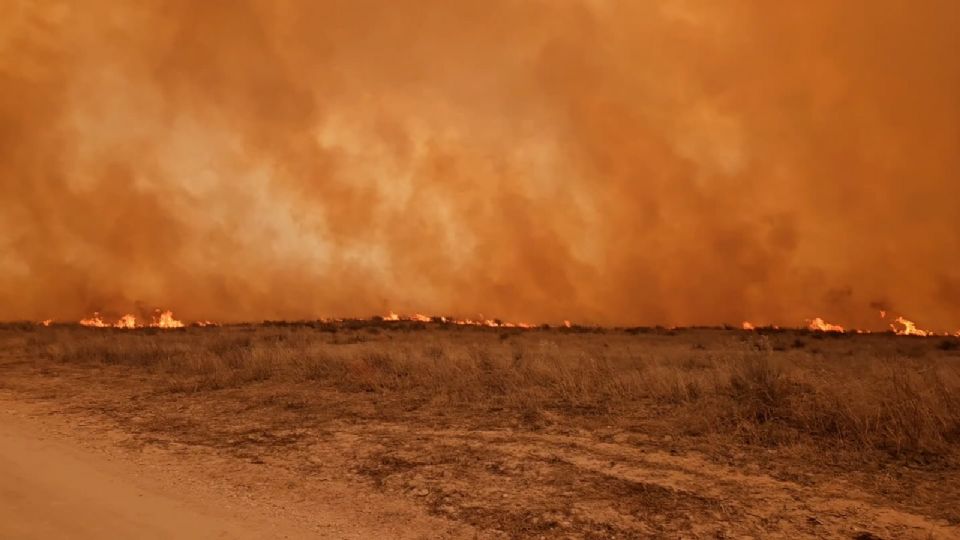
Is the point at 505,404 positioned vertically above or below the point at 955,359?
below

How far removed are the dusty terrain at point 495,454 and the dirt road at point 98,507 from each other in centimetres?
3

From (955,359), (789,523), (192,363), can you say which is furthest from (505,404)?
(955,359)

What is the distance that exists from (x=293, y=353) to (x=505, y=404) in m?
8.17

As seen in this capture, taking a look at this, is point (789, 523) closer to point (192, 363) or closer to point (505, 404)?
point (505, 404)

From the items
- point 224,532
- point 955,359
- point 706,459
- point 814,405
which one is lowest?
point 224,532

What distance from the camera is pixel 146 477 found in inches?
292

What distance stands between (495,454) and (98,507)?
15.6ft

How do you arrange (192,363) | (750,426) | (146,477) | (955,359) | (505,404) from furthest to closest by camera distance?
(955,359) → (192,363) → (505,404) → (750,426) → (146,477)

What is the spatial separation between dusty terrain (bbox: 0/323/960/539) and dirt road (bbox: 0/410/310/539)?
3cm

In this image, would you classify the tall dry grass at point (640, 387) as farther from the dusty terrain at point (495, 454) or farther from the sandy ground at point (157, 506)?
the sandy ground at point (157, 506)

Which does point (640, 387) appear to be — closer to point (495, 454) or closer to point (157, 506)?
point (495, 454)

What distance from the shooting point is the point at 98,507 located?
238 inches

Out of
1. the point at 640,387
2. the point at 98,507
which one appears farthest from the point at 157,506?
the point at 640,387

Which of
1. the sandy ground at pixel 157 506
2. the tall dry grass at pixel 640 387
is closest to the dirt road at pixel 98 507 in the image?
the sandy ground at pixel 157 506
